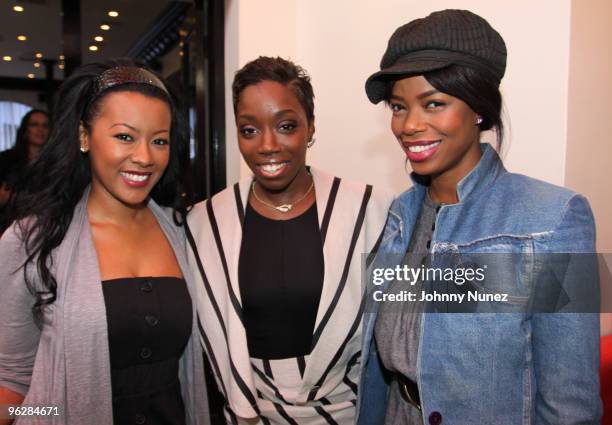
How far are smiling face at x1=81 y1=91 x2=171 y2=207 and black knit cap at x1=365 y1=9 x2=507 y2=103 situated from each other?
768 millimetres

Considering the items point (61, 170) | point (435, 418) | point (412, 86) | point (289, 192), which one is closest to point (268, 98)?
point (289, 192)

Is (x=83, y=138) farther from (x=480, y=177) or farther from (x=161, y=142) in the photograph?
(x=480, y=177)

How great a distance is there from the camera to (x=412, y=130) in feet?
4.07

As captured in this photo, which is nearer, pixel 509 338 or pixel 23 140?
pixel 509 338

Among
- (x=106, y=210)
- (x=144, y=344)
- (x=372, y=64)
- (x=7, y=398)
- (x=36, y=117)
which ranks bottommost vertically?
(x=7, y=398)

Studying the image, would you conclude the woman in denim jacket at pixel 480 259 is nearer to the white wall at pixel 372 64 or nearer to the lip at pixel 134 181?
the white wall at pixel 372 64

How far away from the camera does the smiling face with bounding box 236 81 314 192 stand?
1.67 metres

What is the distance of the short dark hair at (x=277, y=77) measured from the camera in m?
1.71

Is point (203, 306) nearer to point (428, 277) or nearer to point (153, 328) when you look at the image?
point (153, 328)

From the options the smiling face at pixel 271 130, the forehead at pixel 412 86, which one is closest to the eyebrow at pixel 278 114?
the smiling face at pixel 271 130

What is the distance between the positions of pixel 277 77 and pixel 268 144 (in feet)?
0.81

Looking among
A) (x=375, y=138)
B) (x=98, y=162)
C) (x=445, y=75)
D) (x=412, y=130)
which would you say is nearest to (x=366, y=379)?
(x=412, y=130)

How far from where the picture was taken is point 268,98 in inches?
65.8

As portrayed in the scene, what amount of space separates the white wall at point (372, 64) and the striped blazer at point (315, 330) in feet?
2.02
